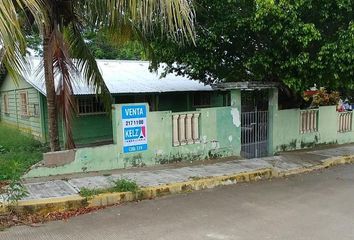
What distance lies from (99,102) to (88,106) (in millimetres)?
1775

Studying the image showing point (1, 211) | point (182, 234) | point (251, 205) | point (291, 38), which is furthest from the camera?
point (291, 38)

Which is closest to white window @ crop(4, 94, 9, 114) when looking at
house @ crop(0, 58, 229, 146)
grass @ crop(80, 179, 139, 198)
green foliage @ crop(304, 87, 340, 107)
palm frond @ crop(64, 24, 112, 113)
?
house @ crop(0, 58, 229, 146)

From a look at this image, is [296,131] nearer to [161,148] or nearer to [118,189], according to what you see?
[161,148]

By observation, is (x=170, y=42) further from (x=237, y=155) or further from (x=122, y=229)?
(x=122, y=229)

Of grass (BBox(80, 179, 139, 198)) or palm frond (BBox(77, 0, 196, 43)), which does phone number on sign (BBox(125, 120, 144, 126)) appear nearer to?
grass (BBox(80, 179, 139, 198))

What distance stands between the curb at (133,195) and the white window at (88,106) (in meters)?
7.63

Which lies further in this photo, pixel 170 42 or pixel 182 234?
pixel 170 42

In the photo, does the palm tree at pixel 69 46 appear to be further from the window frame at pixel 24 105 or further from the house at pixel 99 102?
the window frame at pixel 24 105

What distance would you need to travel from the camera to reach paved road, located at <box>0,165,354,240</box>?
219 inches

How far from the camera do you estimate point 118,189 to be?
7.51 meters

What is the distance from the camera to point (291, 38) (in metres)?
9.45

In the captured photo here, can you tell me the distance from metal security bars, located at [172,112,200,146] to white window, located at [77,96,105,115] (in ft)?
18.7

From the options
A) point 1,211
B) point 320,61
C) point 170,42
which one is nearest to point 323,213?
point 320,61

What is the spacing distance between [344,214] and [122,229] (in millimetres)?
3772
